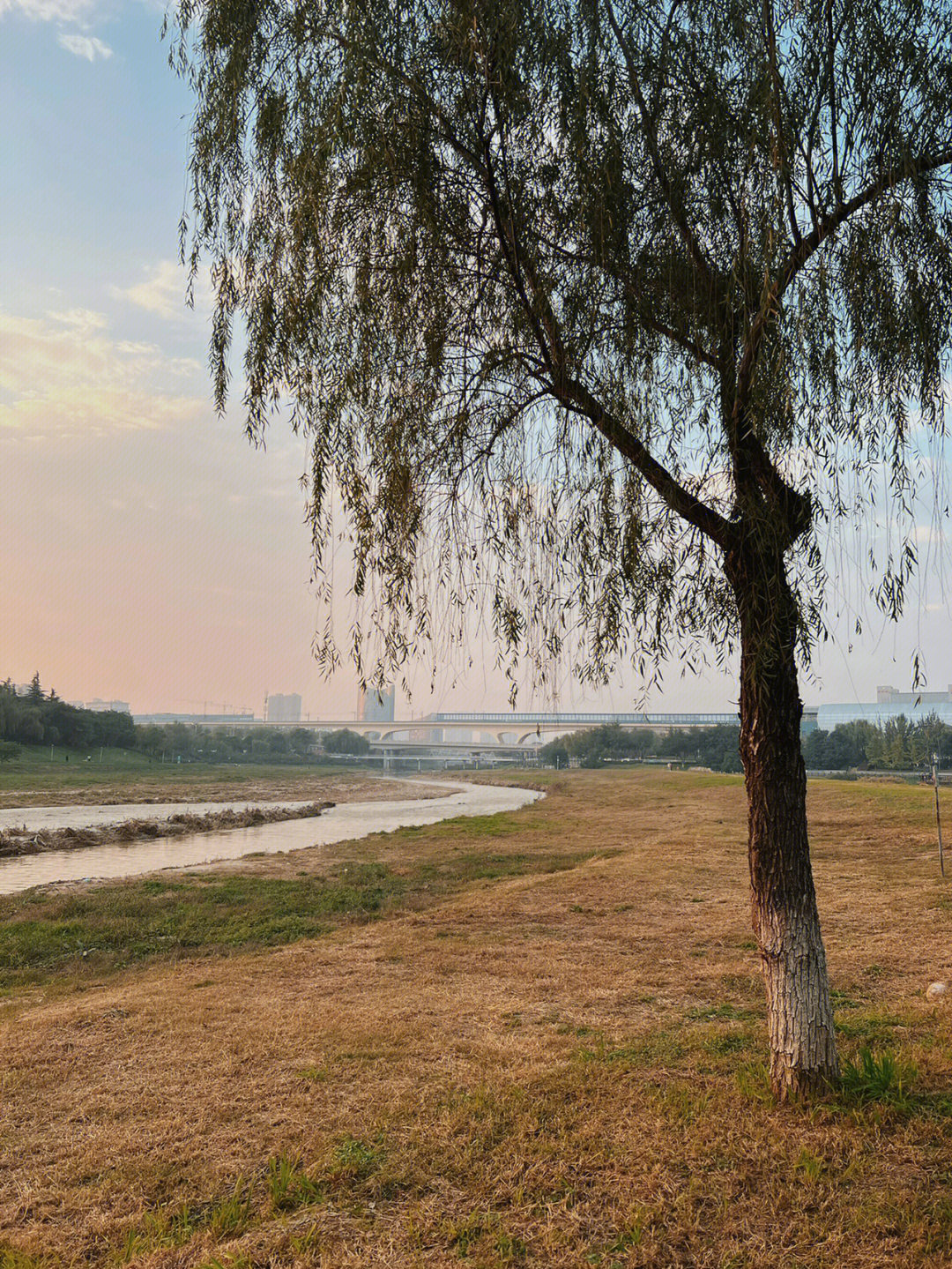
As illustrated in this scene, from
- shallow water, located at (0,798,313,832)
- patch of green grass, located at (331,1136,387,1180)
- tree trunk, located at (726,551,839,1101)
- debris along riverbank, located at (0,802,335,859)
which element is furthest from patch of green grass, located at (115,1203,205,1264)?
shallow water, located at (0,798,313,832)

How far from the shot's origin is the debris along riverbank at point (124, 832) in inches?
891

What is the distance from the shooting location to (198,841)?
25.7 meters

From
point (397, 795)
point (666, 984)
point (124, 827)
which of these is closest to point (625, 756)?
point (397, 795)

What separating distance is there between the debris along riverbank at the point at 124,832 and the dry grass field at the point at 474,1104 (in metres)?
14.3

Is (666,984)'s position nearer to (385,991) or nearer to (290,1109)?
(385,991)

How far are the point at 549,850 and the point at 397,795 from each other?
35.3 m

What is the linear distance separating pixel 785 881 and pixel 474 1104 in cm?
198

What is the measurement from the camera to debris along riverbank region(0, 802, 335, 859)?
22625 millimetres

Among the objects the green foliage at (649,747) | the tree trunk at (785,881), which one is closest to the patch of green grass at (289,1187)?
the tree trunk at (785,881)

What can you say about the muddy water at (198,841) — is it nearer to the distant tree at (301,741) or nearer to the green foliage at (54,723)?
the green foliage at (54,723)

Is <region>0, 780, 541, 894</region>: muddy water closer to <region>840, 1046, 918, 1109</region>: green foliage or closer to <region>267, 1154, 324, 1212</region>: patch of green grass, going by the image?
<region>267, 1154, 324, 1212</region>: patch of green grass

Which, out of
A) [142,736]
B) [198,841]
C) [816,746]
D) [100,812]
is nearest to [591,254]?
[198,841]

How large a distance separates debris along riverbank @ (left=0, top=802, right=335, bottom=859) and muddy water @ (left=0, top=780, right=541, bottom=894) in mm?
527

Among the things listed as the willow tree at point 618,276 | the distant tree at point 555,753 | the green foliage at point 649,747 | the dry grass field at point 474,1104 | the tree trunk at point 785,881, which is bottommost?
the distant tree at point 555,753
